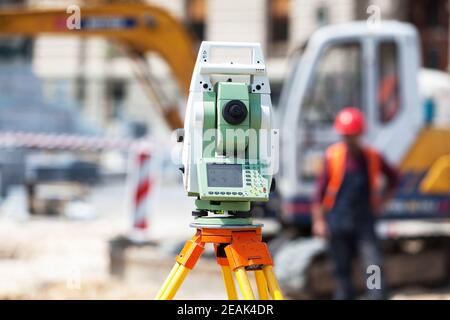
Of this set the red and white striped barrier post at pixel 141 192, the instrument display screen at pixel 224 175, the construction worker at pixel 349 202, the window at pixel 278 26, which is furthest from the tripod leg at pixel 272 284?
the window at pixel 278 26

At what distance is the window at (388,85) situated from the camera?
368 inches

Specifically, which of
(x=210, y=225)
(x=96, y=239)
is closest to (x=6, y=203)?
(x=96, y=239)

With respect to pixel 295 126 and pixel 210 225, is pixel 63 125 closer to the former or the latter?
pixel 295 126

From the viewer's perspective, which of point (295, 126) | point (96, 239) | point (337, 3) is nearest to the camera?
point (295, 126)

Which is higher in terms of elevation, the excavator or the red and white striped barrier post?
the excavator

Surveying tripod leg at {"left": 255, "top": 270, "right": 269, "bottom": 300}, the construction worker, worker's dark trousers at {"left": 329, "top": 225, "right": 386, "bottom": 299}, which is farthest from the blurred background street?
tripod leg at {"left": 255, "top": 270, "right": 269, "bottom": 300}

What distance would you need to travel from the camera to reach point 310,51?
9344 millimetres

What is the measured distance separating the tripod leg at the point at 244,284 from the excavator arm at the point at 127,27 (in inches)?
236

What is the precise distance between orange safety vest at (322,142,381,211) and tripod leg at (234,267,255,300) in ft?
12.2

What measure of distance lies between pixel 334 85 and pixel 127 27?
2.24m

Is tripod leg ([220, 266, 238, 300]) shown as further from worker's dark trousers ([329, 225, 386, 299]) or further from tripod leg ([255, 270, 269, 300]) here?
worker's dark trousers ([329, 225, 386, 299])

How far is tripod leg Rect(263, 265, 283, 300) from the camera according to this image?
13.5 ft

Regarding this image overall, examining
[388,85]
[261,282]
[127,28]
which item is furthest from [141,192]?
[261,282]

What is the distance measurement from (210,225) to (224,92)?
588 millimetres
